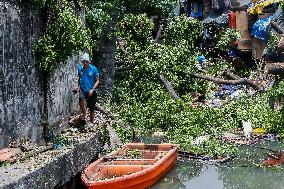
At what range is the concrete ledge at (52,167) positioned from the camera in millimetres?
7324

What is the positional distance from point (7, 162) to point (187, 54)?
11.9m

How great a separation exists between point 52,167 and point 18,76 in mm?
1806

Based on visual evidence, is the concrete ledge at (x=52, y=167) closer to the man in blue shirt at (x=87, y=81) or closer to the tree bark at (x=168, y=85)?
the man in blue shirt at (x=87, y=81)

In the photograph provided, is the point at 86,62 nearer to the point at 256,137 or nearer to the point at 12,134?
the point at 12,134

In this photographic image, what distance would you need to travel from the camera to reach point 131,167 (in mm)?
10633

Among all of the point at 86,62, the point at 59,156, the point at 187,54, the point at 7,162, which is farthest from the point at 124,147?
the point at 187,54

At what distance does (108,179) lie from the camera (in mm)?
9766

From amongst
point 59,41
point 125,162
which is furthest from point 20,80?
point 125,162

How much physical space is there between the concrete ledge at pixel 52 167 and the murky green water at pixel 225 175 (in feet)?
6.33

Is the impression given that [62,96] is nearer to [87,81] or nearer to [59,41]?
[87,81]

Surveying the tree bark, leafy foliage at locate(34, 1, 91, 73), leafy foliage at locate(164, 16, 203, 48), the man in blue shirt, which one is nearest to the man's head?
the man in blue shirt

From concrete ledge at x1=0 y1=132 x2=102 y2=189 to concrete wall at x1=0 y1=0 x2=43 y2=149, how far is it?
2.29ft

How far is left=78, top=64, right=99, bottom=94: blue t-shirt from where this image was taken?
36.9ft

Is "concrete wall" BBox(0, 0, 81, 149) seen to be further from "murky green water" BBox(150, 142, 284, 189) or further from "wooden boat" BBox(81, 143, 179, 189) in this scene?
"murky green water" BBox(150, 142, 284, 189)
